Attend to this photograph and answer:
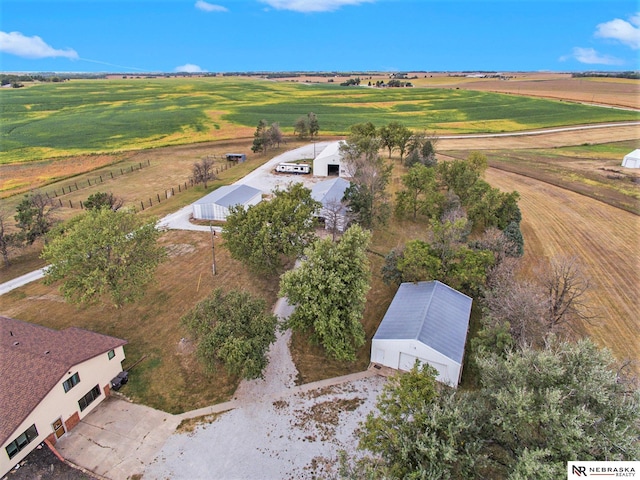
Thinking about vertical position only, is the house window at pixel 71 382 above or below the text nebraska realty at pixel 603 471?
below

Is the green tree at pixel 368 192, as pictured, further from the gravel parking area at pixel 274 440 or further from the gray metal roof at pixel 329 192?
the gravel parking area at pixel 274 440

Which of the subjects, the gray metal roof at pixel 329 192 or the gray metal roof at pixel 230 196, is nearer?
the gray metal roof at pixel 329 192

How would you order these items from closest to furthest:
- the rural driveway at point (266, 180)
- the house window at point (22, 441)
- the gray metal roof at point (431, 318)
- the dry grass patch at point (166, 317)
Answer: the house window at point (22, 441) < the dry grass patch at point (166, 317) < the gray metal roof at point (431, 318) < the rural driveway at point (266, 180)

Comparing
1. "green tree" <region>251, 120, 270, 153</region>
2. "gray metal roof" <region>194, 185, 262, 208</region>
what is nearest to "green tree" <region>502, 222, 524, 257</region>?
"gray metal roof" <region>194, 185, 262, 208</region>

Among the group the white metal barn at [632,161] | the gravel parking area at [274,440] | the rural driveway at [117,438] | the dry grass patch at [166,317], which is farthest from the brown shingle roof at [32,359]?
the white metal barn at [632,161]

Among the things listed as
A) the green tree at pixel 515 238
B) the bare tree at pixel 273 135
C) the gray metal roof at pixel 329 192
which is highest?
the bare tree at pixel 273 135

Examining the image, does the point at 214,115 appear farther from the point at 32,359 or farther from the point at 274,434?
the point at 274,434

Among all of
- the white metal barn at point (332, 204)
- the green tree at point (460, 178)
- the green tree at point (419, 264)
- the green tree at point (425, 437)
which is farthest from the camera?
the green tree at point (460, 178)

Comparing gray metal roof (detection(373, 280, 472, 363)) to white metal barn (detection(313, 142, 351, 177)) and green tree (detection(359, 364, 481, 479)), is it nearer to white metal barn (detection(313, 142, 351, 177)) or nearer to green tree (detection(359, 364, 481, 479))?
green tree (detection(359, 364, 481, 479))
